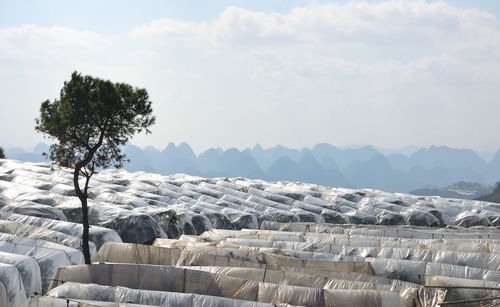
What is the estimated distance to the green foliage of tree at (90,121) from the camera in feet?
78.0

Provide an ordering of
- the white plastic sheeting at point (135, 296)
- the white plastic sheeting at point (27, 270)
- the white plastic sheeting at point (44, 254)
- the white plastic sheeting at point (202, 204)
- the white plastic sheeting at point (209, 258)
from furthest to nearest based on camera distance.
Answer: the white plastic sheeting at point (202, 204) → the white plastic sheeting at point (44, 254) → the white plastic sheeting at point (209, 258) → the white plastic sheeting at point (27, 270) → the white plastic sheeting at point (135, 296)

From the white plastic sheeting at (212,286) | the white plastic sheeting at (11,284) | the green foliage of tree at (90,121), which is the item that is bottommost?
the white plastic sheeting at (11,284)

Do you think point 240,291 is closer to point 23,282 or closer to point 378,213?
point 23,282

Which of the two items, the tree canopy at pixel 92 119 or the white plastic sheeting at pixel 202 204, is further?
the white plastic sheeting at pixel 202 204

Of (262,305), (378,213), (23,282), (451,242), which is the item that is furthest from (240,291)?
(378,213)

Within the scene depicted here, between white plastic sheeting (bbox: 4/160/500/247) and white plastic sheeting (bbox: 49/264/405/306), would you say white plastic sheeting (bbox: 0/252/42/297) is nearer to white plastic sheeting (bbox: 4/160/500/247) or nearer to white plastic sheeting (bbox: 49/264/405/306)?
white plastic sheeting (bbox: 49/264/405/306)

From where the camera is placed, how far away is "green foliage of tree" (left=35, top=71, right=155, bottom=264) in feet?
78.0

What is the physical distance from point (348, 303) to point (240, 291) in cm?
357

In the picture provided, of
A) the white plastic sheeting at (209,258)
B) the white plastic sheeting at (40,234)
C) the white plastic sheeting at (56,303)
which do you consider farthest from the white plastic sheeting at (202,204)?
the white plastic sheeting at (56,303)

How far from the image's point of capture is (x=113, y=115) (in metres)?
24.3

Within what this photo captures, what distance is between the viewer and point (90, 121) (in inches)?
954

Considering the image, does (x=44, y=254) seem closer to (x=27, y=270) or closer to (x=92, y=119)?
(x=27, y=270)

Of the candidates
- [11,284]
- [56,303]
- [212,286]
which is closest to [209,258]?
[212,286]

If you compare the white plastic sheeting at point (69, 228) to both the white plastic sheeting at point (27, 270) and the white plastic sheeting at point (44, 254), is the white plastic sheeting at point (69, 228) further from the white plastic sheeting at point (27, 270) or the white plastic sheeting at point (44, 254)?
the white plastic sheeting at point (27, 270)
